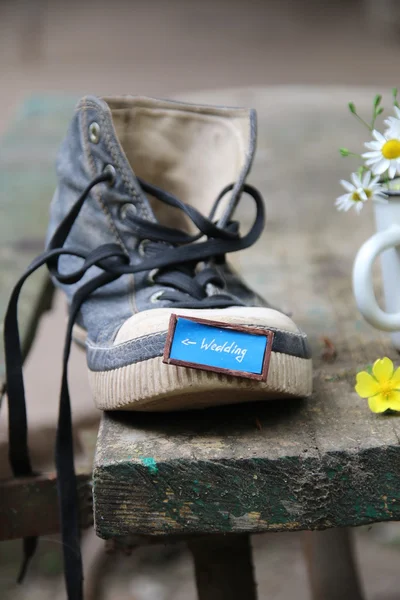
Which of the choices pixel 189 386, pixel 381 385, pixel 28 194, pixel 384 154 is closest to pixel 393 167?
pixel 384 154

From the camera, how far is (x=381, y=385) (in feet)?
2.26

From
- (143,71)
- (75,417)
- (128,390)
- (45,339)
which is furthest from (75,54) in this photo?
(128,390)

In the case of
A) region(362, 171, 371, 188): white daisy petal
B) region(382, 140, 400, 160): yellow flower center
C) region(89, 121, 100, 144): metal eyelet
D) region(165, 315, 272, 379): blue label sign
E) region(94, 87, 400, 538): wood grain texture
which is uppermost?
region(89, 121, 100, 144): metal eyelet

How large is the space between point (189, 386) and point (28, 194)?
1066mm

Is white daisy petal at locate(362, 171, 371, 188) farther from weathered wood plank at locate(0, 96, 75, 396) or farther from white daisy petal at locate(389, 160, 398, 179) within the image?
weathered wood plank at locate(0, 96, 75, 396)

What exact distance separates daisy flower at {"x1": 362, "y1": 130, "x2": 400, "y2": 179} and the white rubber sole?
0.70ft

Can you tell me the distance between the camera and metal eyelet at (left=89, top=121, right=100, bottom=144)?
83cm

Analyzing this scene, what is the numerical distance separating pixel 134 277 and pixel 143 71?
4.15 meters

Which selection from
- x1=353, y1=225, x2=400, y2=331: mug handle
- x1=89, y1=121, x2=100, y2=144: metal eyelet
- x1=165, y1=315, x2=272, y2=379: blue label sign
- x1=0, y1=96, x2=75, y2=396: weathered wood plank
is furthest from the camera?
x1=0, y1=96, x2=75, y2=396: weathered wood plank

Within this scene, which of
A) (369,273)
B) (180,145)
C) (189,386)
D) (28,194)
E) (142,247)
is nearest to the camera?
(189,386)

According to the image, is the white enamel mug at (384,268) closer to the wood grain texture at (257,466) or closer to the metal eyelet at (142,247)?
the wood grain texture at (257,466)

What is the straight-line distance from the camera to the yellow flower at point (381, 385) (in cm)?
68

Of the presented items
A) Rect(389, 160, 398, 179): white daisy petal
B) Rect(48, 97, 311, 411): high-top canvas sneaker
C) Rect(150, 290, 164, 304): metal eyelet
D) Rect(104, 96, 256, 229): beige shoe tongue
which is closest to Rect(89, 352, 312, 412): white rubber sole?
Rect(48, 97, 311, 411): high-top canvas sneaker

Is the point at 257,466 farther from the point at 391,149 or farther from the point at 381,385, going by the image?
the point at 391,149
